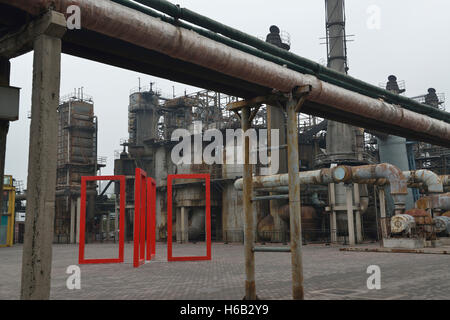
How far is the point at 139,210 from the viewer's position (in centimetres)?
1488

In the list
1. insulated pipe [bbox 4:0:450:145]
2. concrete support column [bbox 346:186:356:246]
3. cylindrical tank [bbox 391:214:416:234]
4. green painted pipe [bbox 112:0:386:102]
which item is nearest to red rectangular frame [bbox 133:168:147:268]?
green painted pipe [bbox 112:0:386:102]

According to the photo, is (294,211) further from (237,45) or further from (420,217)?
(420,217)

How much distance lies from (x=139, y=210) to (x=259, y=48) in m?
8.89

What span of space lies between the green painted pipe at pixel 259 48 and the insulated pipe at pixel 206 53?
250 millimetres

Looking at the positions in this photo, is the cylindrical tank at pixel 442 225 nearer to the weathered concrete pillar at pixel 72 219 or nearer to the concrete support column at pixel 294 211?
the concrete support column at pixel 294 211

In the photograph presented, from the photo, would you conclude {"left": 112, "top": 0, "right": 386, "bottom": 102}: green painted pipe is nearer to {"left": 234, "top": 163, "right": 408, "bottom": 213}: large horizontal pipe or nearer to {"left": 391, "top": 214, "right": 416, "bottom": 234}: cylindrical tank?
{"left": 391, "top": 214, "right": 416, "bottom": 234}: cylindrical tank

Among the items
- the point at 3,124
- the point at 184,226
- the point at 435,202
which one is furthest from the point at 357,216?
the point at 3,124

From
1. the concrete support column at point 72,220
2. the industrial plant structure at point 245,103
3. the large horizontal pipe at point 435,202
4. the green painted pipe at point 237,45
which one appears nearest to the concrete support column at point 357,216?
the industrial plant structure at point 245,103

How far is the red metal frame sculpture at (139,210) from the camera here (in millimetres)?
14701

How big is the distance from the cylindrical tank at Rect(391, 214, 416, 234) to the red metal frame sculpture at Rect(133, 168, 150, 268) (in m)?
11.8

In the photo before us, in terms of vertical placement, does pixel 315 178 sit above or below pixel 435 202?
above

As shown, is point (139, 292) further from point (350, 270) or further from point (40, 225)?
point (350, 270)

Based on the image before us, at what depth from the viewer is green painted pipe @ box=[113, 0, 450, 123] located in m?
5.96

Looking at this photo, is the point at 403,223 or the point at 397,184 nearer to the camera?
the point at 403,223
